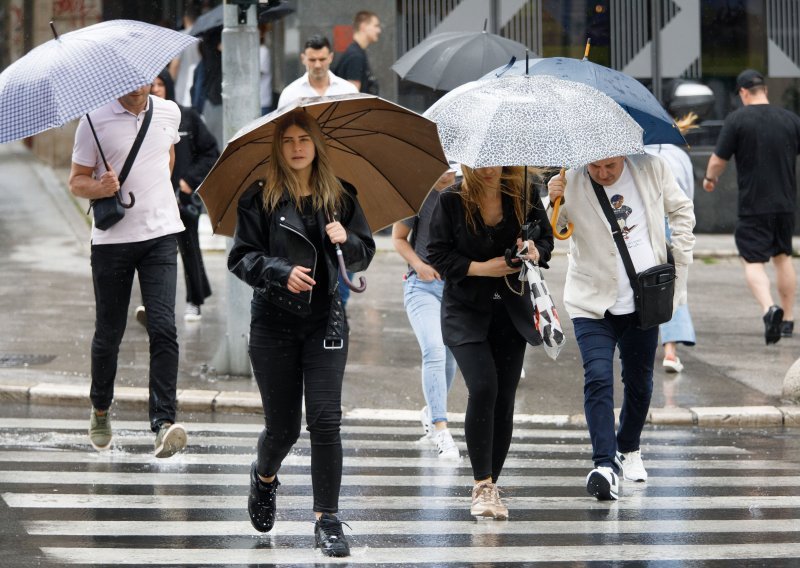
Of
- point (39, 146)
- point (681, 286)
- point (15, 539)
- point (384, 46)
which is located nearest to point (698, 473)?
point (681, 286)

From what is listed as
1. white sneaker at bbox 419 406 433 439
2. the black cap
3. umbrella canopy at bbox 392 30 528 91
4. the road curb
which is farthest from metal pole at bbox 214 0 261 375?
the black cap

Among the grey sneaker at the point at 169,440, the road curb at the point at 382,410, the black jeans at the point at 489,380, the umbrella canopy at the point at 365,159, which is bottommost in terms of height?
the road curb at the point at 382,410

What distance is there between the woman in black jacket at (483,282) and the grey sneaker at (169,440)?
1727 mm

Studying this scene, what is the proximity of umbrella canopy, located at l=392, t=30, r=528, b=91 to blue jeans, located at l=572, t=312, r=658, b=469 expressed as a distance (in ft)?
9.40

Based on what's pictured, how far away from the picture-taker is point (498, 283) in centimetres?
695

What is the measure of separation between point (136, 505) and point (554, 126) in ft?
8.59

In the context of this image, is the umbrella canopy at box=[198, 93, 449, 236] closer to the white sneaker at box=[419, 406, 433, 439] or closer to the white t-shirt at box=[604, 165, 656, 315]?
the white t-shirt at box=[604, 165, 656, 315]

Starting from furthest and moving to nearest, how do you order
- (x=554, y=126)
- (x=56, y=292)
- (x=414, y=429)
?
(x=56, y=292)
(x=414, y=429)
(x=554, y=126)

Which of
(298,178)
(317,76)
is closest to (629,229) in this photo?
(298,178)

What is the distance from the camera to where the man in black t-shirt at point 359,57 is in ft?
49.6

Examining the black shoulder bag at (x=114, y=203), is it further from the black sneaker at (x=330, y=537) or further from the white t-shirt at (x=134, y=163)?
the black sneaker at (x=330, y=537)

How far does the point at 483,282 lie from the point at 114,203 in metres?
2.09

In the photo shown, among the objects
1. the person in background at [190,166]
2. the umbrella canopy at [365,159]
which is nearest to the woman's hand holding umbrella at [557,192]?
the umbrella canopy at [365,159]

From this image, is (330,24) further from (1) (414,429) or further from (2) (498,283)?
(2) (498,283)
